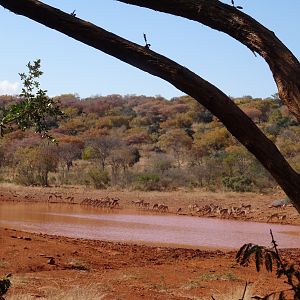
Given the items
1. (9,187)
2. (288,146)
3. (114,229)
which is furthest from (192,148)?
(114,229)

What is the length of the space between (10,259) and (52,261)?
81 cm

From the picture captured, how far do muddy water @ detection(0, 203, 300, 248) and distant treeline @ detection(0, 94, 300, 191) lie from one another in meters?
3.55

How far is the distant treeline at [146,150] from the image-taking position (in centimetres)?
4128

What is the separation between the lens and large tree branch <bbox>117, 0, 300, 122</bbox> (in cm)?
293

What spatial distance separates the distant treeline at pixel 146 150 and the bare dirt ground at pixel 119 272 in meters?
8.19

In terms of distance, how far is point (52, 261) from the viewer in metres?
12.4

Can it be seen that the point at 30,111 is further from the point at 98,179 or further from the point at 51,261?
the point at 98,179

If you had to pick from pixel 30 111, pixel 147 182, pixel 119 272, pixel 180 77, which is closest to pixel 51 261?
pixel 119 272

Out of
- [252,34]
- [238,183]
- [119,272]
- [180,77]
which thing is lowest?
[119,272]

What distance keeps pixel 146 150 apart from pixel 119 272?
47608 millimetres

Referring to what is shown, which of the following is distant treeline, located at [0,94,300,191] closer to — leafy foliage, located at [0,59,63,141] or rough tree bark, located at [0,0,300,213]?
leafy foliage, located at [0,59,63,141]

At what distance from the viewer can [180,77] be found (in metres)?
2.96

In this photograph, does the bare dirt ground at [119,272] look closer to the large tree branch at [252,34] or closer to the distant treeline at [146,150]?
the large tree branch at [252,34]

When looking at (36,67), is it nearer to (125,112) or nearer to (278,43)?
(278,43)
